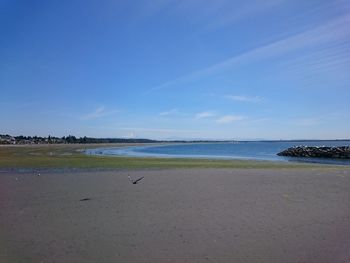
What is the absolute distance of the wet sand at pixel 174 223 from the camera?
8.02 m

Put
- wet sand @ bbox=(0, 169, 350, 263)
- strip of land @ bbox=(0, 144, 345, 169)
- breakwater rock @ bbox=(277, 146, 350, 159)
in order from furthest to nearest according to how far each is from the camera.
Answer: breakwater rock @ bbox=(277, 146, 350, 159) → strip of land @ bbox=(0, 144, 345, 169) → wet sand @ bbox=(0, 169, 350, 263)

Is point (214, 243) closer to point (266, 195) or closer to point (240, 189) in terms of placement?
point (266, 195)

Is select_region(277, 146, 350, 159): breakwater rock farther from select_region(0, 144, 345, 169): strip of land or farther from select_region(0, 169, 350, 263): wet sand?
select_region(0, 169, 350, 263): wet sand

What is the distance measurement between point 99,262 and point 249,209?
6.11m

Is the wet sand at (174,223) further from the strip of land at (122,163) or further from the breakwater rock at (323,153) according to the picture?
the breakwater rock at (323,153)

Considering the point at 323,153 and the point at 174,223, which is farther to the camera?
the point at 323,153

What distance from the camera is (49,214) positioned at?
11.5m

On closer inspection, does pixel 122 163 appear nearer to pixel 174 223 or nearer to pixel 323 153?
pixel 174 223

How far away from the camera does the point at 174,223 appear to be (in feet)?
34.4

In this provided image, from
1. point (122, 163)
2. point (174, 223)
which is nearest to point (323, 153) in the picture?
point (122, 163)

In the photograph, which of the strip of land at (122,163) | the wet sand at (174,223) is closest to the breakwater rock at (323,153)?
the strip of land at (122,163)

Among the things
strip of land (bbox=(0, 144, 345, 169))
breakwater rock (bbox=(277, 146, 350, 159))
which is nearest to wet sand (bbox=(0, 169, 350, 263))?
strip of land (bbox=(0, 144, 345, 169))

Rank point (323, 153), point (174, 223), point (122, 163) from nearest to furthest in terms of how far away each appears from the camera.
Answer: point (174, 223) → point (122, 163) → point (323, 153)

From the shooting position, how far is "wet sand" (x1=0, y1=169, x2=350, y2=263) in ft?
26.3
